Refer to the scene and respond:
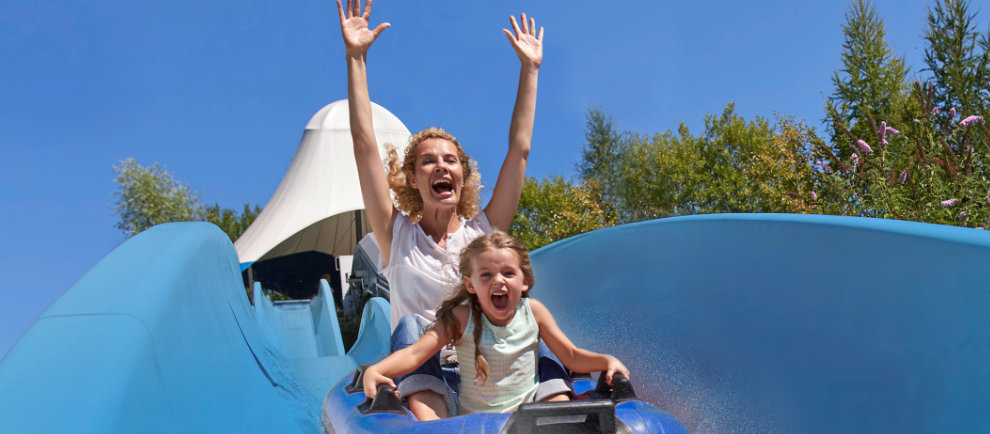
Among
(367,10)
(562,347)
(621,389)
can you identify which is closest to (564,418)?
(621,389)

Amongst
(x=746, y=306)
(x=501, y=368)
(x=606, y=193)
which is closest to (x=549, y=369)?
(x=501, y=368)

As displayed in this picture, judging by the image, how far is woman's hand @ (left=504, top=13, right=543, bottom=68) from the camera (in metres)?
2.60

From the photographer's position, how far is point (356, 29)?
95.7 inches

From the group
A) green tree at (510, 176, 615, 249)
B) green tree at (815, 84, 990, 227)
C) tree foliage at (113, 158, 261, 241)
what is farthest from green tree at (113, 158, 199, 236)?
green tree at (815, 84, 990, 227)

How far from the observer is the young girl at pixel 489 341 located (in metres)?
1.65

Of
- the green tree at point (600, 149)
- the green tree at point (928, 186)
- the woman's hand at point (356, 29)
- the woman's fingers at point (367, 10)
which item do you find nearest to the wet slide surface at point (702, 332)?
the woman's hand at point (356, 29)

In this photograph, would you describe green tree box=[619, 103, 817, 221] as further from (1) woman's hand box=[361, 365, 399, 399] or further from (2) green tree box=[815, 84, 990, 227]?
(1) woman's hand box=[361, 365, 399, 399]

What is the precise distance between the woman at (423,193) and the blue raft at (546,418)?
0.39m

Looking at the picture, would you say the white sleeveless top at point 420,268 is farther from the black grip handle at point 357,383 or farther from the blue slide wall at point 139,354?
the blue slide wall at point 139,354

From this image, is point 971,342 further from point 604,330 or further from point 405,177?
point 405,177

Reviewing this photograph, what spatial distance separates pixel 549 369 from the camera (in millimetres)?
1748

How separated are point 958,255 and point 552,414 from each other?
27.2 inches

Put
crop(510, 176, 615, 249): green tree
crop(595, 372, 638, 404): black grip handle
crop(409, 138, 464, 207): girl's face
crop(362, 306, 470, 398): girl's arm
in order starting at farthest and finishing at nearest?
crop(510, 176, 615, 249): green tree < crop(409, 138, 464, 207): girl's face < crop(362, 306, 470, 398): girl's arm < crop(595, 372, 638, 404): black grip handle

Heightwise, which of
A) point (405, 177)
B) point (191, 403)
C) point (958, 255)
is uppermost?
point (405, 177)
